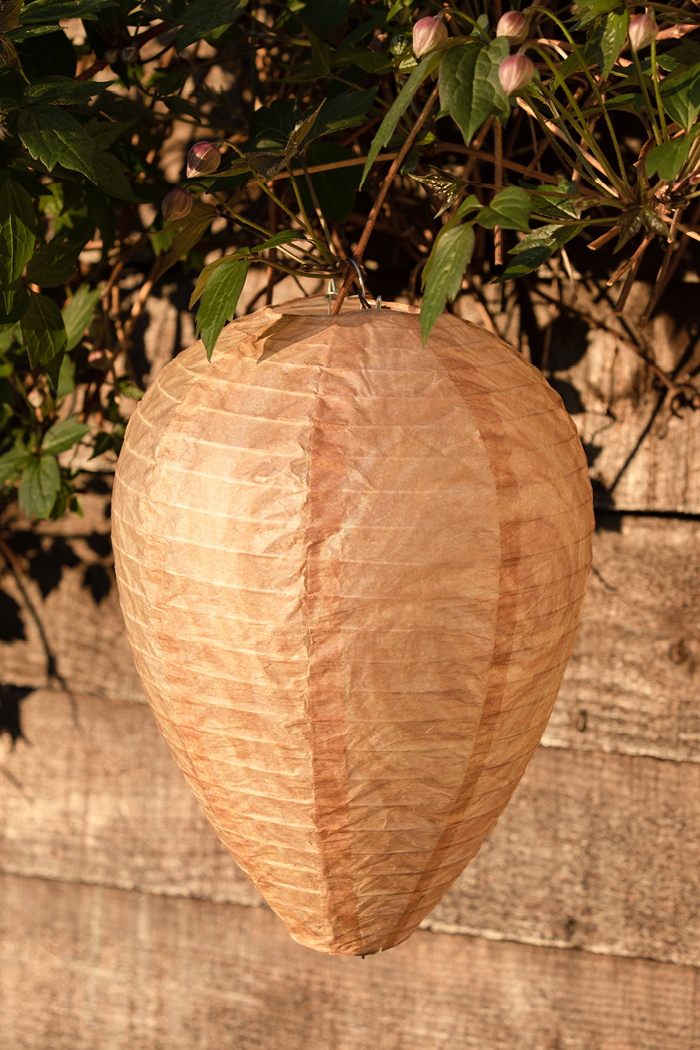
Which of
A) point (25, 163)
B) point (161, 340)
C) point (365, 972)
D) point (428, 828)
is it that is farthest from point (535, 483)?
point (365, 972)

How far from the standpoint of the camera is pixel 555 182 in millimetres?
489

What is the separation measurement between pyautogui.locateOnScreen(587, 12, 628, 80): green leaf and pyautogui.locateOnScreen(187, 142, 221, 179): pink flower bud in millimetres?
204

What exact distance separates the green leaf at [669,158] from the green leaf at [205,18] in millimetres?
260

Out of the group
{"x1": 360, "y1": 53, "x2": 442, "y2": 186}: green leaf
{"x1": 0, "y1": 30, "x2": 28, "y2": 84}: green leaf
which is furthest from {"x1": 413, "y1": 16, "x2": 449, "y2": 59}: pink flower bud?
{"x1": 0, "y1": 30, "x2": 28, "y2": 84}: green leaf

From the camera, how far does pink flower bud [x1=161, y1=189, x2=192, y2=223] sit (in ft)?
1.46

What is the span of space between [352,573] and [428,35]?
0.25 meters

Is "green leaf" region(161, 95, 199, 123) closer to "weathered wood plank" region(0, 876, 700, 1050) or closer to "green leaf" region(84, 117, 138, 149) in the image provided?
"green leaf" region(84, 117, 138, 149)

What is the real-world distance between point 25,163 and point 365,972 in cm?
81

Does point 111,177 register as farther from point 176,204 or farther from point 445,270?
point 445,270

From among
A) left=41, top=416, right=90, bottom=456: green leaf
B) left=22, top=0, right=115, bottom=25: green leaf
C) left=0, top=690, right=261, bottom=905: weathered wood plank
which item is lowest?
left=0, top=690, right=261, bottom=905: weathered wood plank

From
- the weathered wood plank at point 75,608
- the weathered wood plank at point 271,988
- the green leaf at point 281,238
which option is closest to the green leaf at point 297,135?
the green leaf at point 281,238

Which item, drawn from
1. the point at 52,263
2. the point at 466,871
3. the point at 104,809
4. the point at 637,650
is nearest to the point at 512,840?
the point at 466,871

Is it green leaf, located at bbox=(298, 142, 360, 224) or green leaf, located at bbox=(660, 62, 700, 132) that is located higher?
green leaf, located at bbox=(660, 62, 700, 132)

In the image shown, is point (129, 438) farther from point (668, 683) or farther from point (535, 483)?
point (668, 683)
